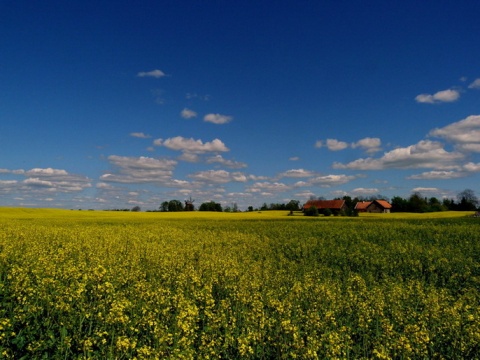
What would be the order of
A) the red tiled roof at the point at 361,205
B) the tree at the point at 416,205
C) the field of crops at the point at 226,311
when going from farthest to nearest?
1. the red tiled roof at the point at 361,205
2. the tree at the point at 416,205
3. the field of crops at the point at 226,311

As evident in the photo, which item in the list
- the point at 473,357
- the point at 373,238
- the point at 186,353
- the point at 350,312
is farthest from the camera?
the point at 373,238

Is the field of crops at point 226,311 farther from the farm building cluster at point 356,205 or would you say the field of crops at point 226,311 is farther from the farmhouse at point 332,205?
the farm building cluster at point 356,205

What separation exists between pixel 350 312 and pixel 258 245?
1472 centimetres

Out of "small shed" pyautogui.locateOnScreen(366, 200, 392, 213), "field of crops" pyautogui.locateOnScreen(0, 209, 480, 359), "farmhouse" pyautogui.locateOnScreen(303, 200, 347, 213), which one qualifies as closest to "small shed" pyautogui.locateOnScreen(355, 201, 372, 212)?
"small shed" pyautogui.locateOnScreen(366, 200, 392, 213)

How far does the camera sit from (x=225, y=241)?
23047 mm

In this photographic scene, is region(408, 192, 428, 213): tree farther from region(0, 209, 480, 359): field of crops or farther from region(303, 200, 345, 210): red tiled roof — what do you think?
region(0, 209, 480, 359): field of crops

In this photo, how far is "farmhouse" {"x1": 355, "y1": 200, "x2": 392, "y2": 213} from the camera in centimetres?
10884

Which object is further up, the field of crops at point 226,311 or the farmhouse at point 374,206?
the farmhouse at point 374,206

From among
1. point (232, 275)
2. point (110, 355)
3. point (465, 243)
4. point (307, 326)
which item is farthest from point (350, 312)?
point (465, 243)

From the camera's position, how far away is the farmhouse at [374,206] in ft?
357

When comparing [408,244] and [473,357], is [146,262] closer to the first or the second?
[473,357]

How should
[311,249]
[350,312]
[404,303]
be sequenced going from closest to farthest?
[350,312] → [404,303] → [311,249]

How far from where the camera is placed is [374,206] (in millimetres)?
113250

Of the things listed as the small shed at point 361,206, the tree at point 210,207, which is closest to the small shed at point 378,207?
the small shed at point 361,206
